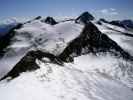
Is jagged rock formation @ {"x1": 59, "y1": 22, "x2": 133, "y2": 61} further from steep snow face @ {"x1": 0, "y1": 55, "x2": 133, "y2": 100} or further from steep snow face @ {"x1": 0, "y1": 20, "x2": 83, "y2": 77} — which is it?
steep snow face @ {"x1": 0, "y1": 55, "x2": 133, "y2": 100}

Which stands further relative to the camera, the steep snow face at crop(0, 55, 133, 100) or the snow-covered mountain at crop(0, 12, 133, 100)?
the snow-covered mountain at crop(0, 12, 133, 100)

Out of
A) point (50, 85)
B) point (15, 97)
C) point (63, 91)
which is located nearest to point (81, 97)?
point (63, 91)

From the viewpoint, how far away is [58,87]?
40.1 m

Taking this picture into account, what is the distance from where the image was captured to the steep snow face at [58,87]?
3612cm

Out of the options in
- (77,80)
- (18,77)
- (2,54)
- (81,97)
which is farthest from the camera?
(2,54)

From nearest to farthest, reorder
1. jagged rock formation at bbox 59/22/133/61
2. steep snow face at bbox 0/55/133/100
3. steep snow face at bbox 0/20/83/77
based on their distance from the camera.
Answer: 1. steep snow face at bbox 0/55/133/100
2. jagged rock formation at bbox 59/22/133/61
3. steep snow face at bbox 0/20/83/77

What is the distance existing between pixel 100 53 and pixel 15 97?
52.1 metres

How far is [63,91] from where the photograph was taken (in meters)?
38.6

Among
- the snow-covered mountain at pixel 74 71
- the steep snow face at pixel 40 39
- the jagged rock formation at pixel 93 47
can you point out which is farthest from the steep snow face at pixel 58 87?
the steep snow face at pixel 40 39

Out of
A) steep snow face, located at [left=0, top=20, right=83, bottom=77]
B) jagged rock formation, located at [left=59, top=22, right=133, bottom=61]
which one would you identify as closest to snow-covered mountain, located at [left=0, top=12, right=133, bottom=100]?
jagged rock formation, located at [left=59, top=22, right=133, bottom=61]

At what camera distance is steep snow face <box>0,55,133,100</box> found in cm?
3612

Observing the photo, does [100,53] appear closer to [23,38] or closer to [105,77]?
[105,77]

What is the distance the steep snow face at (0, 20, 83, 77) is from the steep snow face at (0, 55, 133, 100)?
59849mm

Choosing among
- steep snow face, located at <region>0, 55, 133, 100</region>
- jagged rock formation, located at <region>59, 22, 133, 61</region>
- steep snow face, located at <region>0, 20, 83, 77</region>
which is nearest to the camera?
steep snow face, located at <region>0, 55, 133, 100</region>
